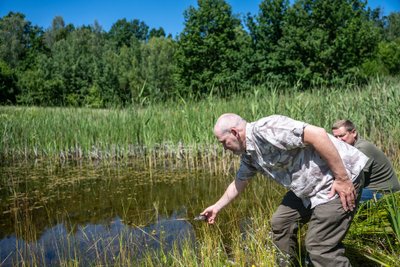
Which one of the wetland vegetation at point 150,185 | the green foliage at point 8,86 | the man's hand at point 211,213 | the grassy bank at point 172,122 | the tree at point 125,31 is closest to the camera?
the man's hand at point 211,213

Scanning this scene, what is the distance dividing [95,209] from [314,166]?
420cm

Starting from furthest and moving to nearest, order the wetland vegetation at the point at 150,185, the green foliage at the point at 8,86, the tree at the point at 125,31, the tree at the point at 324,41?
the tree at the point at 125,31
the green foliage at the point at 8,86
the tree at the point at 324,41
the wetland vegetation at the point at 150,185

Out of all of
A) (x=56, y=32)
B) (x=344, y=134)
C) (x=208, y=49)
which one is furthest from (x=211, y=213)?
(x=56, y=32)

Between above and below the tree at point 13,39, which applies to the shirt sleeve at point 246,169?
below

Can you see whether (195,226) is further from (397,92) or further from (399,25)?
(399,25)

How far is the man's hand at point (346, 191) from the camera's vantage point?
229cm

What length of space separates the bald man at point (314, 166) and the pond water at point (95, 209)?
1.43 m

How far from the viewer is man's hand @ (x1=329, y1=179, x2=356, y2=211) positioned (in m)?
2.29

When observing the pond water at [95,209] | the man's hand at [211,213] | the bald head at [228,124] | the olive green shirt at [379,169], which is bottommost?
the pond water at [95,209]

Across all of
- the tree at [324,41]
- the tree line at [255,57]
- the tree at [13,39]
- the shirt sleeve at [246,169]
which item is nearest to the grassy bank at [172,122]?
the shirt sleeve at [246,169]

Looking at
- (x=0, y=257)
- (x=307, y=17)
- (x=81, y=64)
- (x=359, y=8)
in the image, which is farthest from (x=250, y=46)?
(x=0, y=257)

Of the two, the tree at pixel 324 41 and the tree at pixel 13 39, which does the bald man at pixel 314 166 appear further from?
Answer: the tree at pixel 13 39

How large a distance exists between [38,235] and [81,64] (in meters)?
40.7

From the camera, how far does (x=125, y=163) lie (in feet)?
28.7
